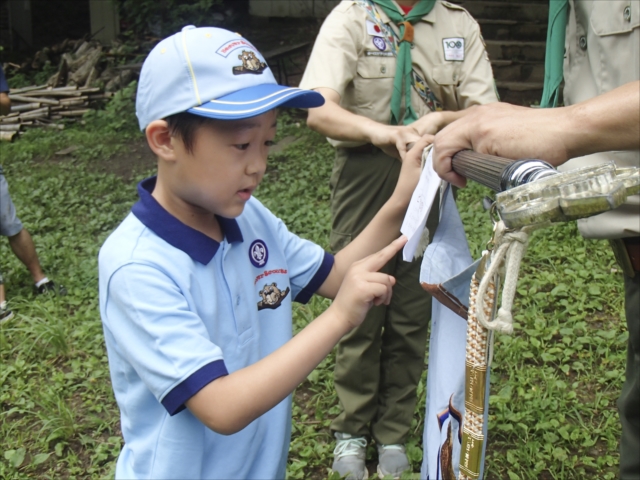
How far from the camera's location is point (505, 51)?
773 cm

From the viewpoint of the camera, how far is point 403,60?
2.35m

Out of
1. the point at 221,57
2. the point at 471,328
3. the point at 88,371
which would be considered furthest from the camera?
the point at 88,371

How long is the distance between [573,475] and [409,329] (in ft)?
2.94

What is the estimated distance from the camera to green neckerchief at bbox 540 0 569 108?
1.79 meters

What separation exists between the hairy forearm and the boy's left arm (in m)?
0.45

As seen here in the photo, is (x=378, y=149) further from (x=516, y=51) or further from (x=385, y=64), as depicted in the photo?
(x=516, y=51)

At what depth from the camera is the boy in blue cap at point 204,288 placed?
4.43ft

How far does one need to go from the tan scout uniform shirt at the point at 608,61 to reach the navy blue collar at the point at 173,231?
899mm

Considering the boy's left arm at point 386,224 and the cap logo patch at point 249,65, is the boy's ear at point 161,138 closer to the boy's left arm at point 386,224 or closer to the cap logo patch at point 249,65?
the cap logo patch at point 249,65

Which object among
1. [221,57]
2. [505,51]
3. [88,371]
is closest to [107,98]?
[505,51]

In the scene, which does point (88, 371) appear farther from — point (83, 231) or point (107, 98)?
point (107, 98)

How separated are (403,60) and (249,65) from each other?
1000 millimetres

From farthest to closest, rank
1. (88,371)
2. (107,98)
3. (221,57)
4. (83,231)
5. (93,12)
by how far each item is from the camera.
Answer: (93,12)
(107,98)
(83,231)
(88,371)
(221,57)

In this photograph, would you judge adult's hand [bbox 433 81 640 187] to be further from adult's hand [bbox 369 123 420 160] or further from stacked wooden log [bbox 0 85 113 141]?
stacked wooden log [bbox 0 85 113 141]
